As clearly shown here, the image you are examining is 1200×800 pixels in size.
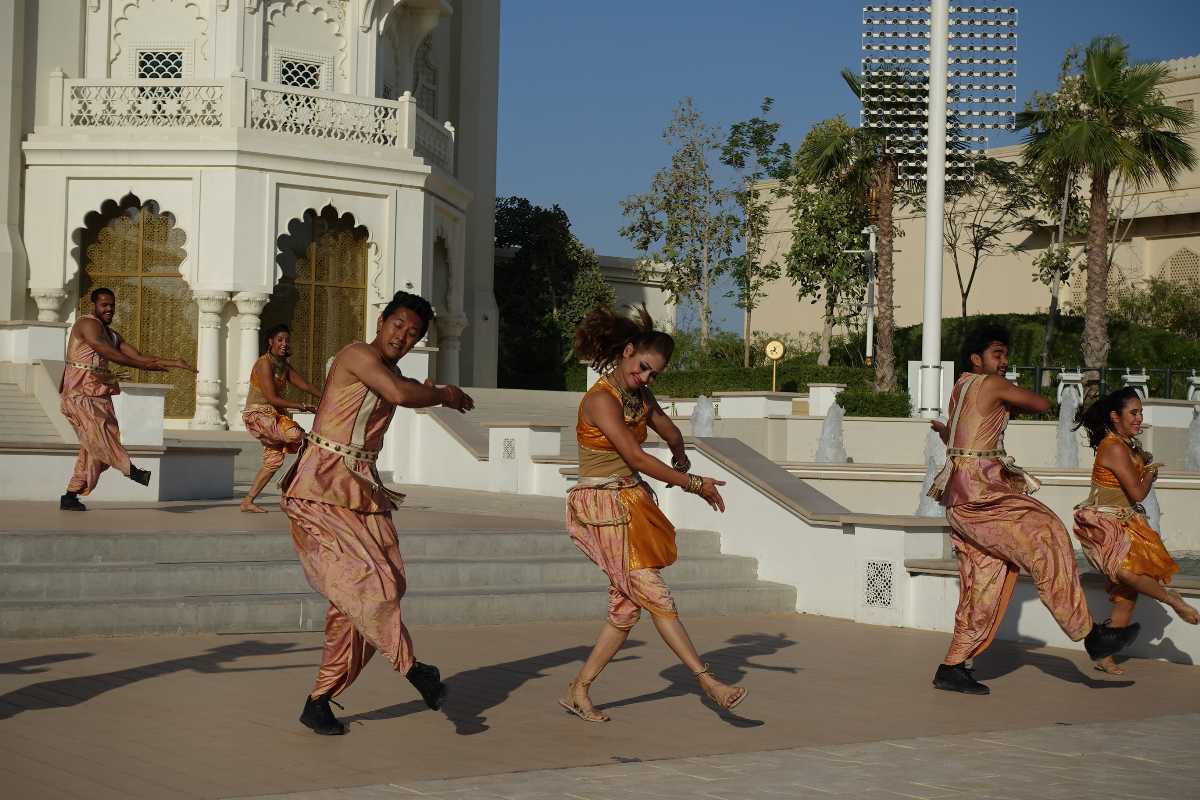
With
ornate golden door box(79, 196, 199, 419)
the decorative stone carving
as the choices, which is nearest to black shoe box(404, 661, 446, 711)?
ornate golden door box(79, 196, 199, 419)

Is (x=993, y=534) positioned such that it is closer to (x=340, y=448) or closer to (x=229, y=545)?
(x=340, y=448)

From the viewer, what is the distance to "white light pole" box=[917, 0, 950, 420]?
21.3 meters

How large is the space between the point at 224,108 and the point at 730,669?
18.9 m

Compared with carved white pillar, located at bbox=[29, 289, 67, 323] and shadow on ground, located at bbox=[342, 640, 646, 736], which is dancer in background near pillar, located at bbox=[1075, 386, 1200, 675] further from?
carved white pillar, located at bbox=[29, 289, 67, 323]

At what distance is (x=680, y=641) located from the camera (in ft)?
23.2

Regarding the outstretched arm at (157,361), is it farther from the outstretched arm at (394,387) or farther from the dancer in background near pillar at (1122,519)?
the dancer in background near pillar at (1122,519)

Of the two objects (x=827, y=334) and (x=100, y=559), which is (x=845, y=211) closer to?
(x=827, y=334)

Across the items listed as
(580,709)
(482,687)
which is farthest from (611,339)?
(482,687)

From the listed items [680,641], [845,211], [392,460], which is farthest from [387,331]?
[845,211]

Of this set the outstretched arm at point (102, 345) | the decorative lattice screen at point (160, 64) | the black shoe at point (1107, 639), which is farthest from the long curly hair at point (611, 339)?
the decorative lattice screen at point (160, 64)

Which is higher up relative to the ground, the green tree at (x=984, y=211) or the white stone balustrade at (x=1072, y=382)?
the green tree at (x=984, y=211)

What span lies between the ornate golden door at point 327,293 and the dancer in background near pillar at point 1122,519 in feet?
61.8

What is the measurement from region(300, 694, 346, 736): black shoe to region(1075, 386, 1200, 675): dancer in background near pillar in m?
4.69

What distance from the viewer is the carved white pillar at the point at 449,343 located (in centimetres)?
3145
